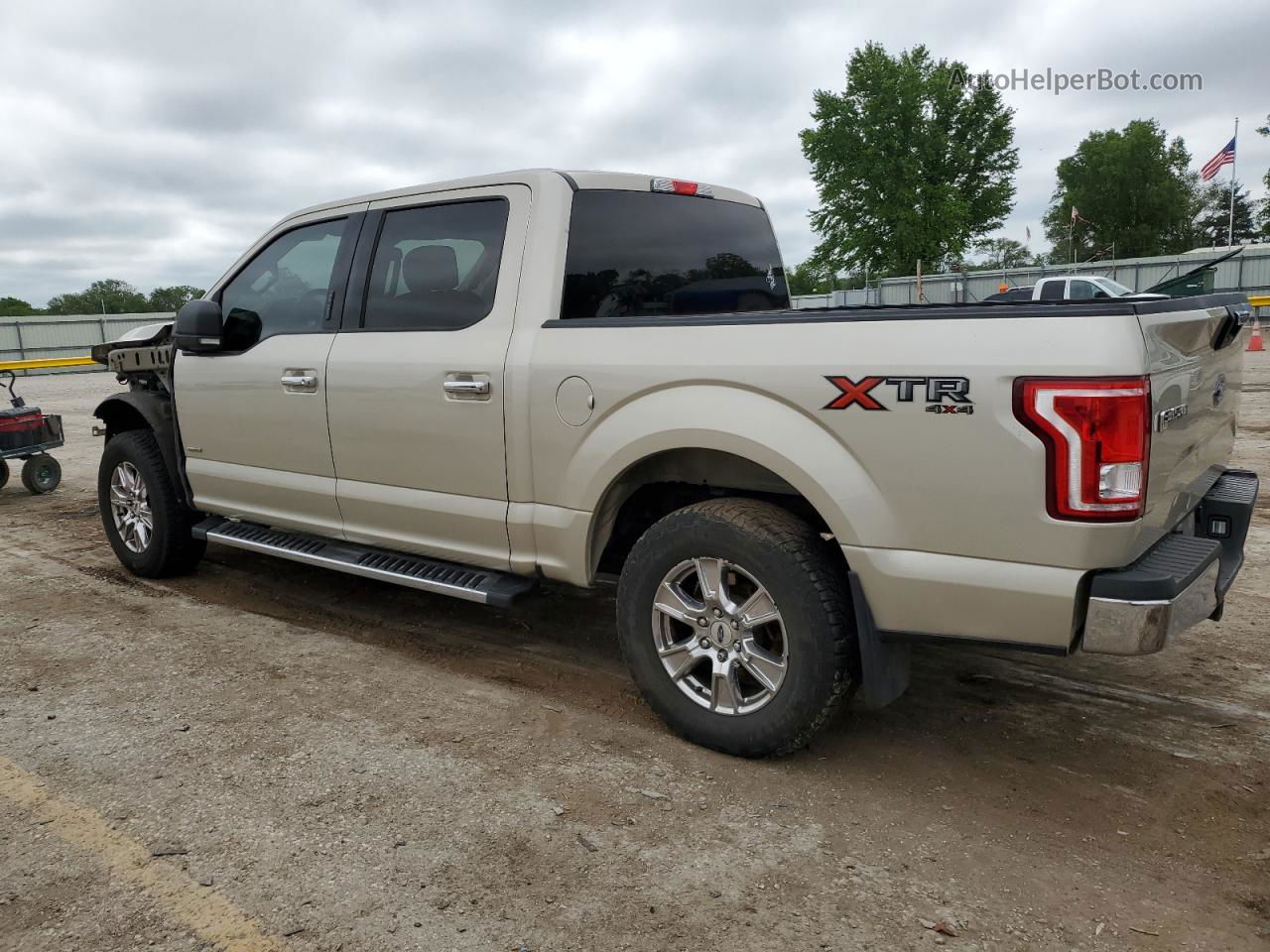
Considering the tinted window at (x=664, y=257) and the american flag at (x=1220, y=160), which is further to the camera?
the american flag at (x=1220, y=160)

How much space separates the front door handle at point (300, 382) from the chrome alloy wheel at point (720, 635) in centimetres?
198

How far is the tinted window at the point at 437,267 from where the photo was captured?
3.79m

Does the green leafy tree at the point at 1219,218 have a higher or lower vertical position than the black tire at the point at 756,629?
higher

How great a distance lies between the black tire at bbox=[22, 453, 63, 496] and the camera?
8.55 meters

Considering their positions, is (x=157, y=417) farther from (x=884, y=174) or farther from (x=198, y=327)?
(x=884, y=174)

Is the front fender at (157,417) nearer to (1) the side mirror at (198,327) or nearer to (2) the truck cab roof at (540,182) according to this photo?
(1) the side mirror at (198,327)

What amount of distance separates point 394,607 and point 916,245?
137 feet

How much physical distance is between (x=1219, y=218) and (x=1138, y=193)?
32.5 feet

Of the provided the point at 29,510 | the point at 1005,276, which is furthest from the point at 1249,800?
the point at 1005,276

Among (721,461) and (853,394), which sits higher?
(853,394)

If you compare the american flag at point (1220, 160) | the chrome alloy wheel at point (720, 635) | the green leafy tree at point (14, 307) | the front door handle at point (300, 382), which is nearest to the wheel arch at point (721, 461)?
the chrome alloy wheel at point (720, 635)

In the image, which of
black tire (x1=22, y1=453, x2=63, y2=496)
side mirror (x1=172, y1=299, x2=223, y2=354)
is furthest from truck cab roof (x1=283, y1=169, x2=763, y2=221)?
black tire (x1=22, y1=453, x2=63, y2=496)

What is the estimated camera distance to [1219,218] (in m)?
73.4

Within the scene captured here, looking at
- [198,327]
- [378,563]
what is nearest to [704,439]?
[378,563]
